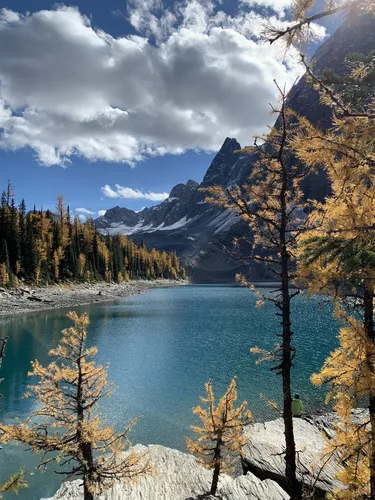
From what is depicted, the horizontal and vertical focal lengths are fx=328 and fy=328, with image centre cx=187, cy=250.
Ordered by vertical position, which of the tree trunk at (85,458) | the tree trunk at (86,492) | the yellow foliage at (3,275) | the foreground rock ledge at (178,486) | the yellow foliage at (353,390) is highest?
the yellow foliage at (3,275)

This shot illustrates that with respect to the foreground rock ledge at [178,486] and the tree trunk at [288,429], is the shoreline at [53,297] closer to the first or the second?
the foreground rock ledge at [178,486]

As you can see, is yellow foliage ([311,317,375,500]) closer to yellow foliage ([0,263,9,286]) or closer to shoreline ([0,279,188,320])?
shoreline ([0,279,188,320])

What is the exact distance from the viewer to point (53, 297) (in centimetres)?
7962

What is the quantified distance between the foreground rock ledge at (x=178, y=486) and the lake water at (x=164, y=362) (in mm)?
3844

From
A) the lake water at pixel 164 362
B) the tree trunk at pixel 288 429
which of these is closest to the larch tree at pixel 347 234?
the lake water at pixel 164 362

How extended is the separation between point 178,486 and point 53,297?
7419 centimetres

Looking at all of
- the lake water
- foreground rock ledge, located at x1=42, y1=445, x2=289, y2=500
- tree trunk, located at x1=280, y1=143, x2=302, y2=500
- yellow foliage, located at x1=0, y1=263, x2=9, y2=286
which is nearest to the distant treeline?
yellow foliage, located at x1=0, y1=263, x2=9, y2=286

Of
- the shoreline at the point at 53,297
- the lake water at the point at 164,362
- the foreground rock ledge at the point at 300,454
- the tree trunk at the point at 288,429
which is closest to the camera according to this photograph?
the tree trunk at the point at 288,429

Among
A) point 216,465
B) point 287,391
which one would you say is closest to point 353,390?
point 287,391

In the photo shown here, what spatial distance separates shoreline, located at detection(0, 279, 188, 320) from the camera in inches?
2594

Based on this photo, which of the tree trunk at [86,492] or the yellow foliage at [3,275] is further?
the yellow foliage at [3,275]

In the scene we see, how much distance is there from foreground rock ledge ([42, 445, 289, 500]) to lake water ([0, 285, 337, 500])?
12.6 feet

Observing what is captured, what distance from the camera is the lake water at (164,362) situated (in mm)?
20703

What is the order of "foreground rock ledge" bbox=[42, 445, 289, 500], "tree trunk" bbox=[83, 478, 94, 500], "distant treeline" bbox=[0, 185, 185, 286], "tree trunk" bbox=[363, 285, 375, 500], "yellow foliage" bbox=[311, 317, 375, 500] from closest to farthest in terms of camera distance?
1. "yellow foliage" bbox=[311, 317, 375, 500]
2. "tree trunk" bbox=[363, 285, 375, 500]
3. "tree trunk" bbox=[83, 478, 94, 500]
4. "foreground rock ledge" bbox=[42, 445, 289, 500]
5. "distant treeline" bbox=[0, 185, 185, 286]
